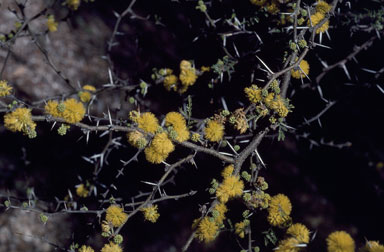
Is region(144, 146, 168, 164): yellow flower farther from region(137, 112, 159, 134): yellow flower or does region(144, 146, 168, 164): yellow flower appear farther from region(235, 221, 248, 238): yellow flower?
region(235, 221, 248, 238): yellow flower

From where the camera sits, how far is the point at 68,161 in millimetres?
3408

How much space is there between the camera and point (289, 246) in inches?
57.9

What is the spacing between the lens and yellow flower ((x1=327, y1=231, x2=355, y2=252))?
149 cm

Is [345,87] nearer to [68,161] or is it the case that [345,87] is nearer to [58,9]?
[68,161]

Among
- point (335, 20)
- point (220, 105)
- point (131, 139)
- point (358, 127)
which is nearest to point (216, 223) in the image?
point (131, 139)

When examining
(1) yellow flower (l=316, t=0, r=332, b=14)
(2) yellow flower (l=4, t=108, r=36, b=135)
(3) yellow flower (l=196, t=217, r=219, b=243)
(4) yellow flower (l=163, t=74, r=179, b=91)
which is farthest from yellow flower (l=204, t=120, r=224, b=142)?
(1) yellow flower (l=316, t=0, r=332, b=14)

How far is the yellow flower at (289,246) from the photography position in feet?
4.80

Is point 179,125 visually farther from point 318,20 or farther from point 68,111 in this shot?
point 318,20

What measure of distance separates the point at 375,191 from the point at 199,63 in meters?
2.44

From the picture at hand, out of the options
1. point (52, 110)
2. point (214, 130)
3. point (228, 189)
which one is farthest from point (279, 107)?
point (52, 110)

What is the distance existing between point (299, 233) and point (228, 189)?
0.38m

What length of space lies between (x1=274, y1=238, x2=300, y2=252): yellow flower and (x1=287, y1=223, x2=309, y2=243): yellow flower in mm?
20

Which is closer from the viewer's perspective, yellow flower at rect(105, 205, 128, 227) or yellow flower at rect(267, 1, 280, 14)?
yellow flower at rect(105, 205, 128, 227)

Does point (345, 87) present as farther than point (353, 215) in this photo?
No
